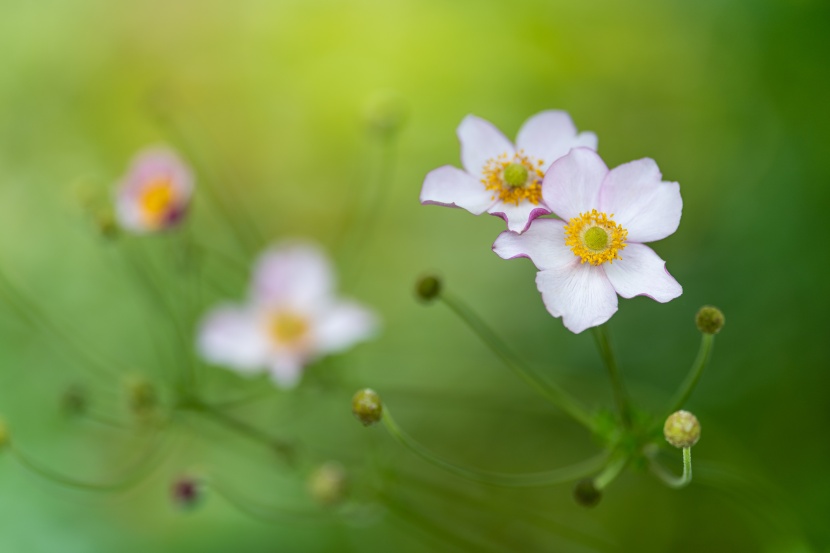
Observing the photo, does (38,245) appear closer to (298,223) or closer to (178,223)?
(298,223)

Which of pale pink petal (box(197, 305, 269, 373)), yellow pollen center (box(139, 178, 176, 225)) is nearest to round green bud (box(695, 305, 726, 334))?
pale pink petal (box(197, 305, 269, 373))

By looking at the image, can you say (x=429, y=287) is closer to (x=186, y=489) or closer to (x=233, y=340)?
Answer: (x=186, y=489)

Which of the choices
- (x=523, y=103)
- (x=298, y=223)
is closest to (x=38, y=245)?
(x=298, y=223)

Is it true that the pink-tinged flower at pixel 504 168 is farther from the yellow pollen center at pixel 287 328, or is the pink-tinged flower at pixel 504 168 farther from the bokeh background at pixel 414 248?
the yellow pollen center at pixel 287 328

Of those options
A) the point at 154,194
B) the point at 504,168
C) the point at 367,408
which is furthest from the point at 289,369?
the point at 504,168

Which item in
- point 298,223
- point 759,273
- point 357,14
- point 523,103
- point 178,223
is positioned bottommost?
point 178,223

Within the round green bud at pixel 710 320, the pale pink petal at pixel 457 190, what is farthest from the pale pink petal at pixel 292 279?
the round green bud at pixel 710 320
